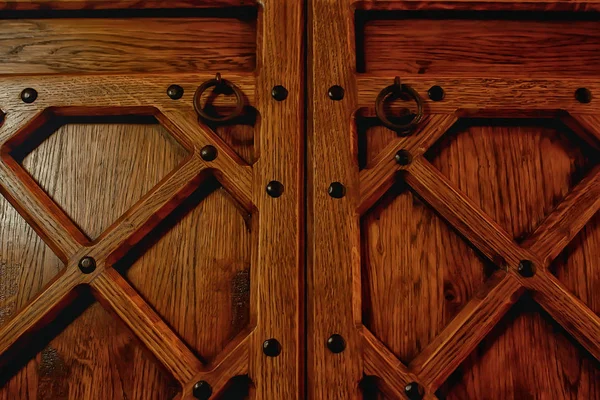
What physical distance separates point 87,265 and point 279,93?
46cm

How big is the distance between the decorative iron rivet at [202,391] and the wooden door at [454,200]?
6.7 inches

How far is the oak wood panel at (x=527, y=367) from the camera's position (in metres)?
0.78

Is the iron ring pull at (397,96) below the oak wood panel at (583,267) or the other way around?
the other way around

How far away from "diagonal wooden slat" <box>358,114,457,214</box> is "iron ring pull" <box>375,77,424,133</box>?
2 centimetres

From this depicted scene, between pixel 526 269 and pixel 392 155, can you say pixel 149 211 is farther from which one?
pixel 526 269

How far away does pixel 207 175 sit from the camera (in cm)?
85

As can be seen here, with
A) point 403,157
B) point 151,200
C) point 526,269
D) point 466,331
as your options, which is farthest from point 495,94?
point 151,200

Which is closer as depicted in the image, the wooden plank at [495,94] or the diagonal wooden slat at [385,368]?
the diagonal wooden slat at [385,368]

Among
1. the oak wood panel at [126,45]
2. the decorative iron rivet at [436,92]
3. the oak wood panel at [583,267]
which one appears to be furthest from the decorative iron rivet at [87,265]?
the oak wood panel at [583,267]

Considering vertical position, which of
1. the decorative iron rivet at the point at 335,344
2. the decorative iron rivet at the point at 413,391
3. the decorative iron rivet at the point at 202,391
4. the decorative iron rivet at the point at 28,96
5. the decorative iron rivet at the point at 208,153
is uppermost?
the decorative iron rivet at the point at 28,96

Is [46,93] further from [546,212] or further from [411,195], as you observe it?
[546,212]

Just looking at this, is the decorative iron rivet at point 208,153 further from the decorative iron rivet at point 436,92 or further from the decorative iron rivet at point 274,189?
the decorative iron rivet at point 436,92

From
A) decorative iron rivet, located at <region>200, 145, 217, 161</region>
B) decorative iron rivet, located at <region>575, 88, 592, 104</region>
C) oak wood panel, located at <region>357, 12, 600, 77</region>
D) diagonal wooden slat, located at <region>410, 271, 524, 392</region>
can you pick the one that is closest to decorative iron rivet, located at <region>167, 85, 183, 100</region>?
decorative iron rivet, located at <region>200, 145, 217, 161</region>

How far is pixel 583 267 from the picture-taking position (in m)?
0.82
